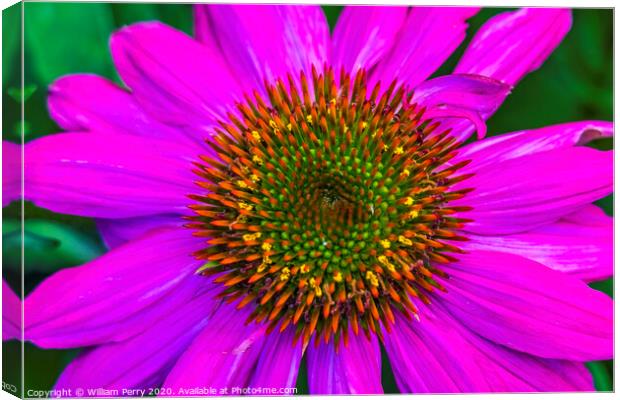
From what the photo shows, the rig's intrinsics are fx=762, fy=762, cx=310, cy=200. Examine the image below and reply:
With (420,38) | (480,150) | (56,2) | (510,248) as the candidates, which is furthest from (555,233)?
(56,2)

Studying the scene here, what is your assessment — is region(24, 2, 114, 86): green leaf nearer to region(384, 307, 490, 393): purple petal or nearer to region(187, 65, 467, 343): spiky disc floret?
region(187, 65, 467, 343): spiky disc floret

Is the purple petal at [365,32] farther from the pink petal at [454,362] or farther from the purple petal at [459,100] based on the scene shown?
the pink petal at [454,362]

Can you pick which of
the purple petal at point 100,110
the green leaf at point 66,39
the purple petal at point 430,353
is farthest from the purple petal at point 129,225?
the purple petal at point 430,353

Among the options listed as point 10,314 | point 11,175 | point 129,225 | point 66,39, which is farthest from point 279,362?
point 66,39

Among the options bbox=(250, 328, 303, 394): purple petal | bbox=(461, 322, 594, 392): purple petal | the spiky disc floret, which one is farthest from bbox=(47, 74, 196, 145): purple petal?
bbox=(461, 322, 594, 392): purple petal

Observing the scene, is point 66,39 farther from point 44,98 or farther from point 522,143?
point 522,143
